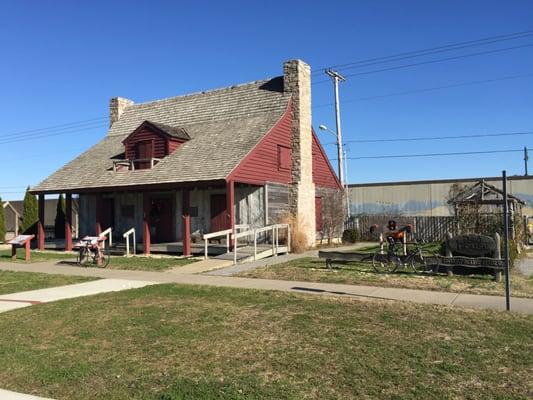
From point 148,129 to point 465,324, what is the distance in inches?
781

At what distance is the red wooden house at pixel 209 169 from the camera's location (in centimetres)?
2142

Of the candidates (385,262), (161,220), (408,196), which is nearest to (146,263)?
(161,220)

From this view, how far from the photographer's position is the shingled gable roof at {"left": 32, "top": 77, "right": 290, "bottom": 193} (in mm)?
21328

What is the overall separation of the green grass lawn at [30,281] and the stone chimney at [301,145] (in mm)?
11554

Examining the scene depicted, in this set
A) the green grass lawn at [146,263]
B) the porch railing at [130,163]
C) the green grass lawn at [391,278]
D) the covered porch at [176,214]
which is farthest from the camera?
the porch railing at [130,163]

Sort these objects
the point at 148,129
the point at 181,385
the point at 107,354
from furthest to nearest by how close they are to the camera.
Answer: the point at 148,129 < the point at 107,354 < the point at 181,385

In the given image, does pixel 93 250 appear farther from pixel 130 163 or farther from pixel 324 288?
pixel 324 288

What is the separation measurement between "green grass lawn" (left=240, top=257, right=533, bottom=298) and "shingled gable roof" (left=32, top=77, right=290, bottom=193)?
243 inches

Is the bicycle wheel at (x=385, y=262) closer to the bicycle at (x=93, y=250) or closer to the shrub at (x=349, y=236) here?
the bicycle at (x=93, y=250)

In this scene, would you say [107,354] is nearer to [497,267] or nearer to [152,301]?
[152,301]

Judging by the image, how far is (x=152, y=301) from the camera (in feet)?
32.8

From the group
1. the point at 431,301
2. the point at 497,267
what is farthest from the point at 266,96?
the point at 431,301

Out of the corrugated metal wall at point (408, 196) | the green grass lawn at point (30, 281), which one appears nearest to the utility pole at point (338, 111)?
the corrugated metal wall at point (408, 196)

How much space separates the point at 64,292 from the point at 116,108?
2127 centimetres
